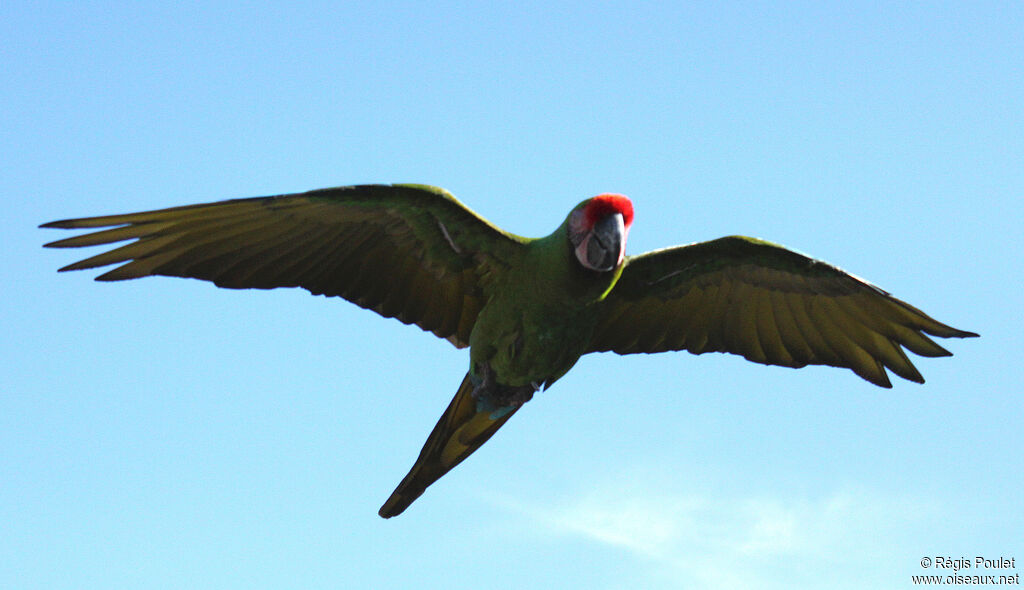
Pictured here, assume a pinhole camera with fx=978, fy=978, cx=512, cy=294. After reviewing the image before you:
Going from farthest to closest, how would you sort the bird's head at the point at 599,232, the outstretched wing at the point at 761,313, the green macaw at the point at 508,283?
1. the outstretched wing at the point at 761,313
2. the green macaw at the point at 508,283
3. the bird's head at the point at 599,232

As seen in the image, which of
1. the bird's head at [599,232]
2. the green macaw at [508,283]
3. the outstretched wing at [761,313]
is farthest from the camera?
the outstretched wing at [761,313]

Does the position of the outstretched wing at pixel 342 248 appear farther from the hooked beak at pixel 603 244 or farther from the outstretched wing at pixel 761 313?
the outstretched wing at pixel 761 313

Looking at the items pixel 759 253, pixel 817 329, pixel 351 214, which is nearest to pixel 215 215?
pixel 351 214

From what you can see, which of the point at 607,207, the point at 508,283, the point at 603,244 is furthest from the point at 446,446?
the point at 607,207

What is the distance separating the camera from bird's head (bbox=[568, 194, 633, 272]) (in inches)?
255

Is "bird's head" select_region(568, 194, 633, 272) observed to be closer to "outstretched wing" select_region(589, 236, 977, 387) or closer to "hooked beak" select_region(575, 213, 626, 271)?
"hooked beak" select_region(575, 213, 626, 271)

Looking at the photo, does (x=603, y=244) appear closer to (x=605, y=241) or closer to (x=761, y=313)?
(x=605, y=241)

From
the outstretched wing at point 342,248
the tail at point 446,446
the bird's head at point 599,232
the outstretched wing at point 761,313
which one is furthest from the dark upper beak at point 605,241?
the tail at point 446,446

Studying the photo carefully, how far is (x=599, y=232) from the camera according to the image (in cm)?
646

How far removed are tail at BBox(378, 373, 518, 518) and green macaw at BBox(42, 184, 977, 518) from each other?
1 centimetres

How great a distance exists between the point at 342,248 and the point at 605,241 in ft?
6.74

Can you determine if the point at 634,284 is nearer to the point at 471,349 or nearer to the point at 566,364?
the point at 566,364

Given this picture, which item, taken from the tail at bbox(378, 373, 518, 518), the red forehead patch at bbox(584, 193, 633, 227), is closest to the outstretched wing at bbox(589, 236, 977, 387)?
the red forehead patch at bbox(584, 193, 633, 227)

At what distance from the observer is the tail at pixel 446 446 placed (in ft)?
25.4
